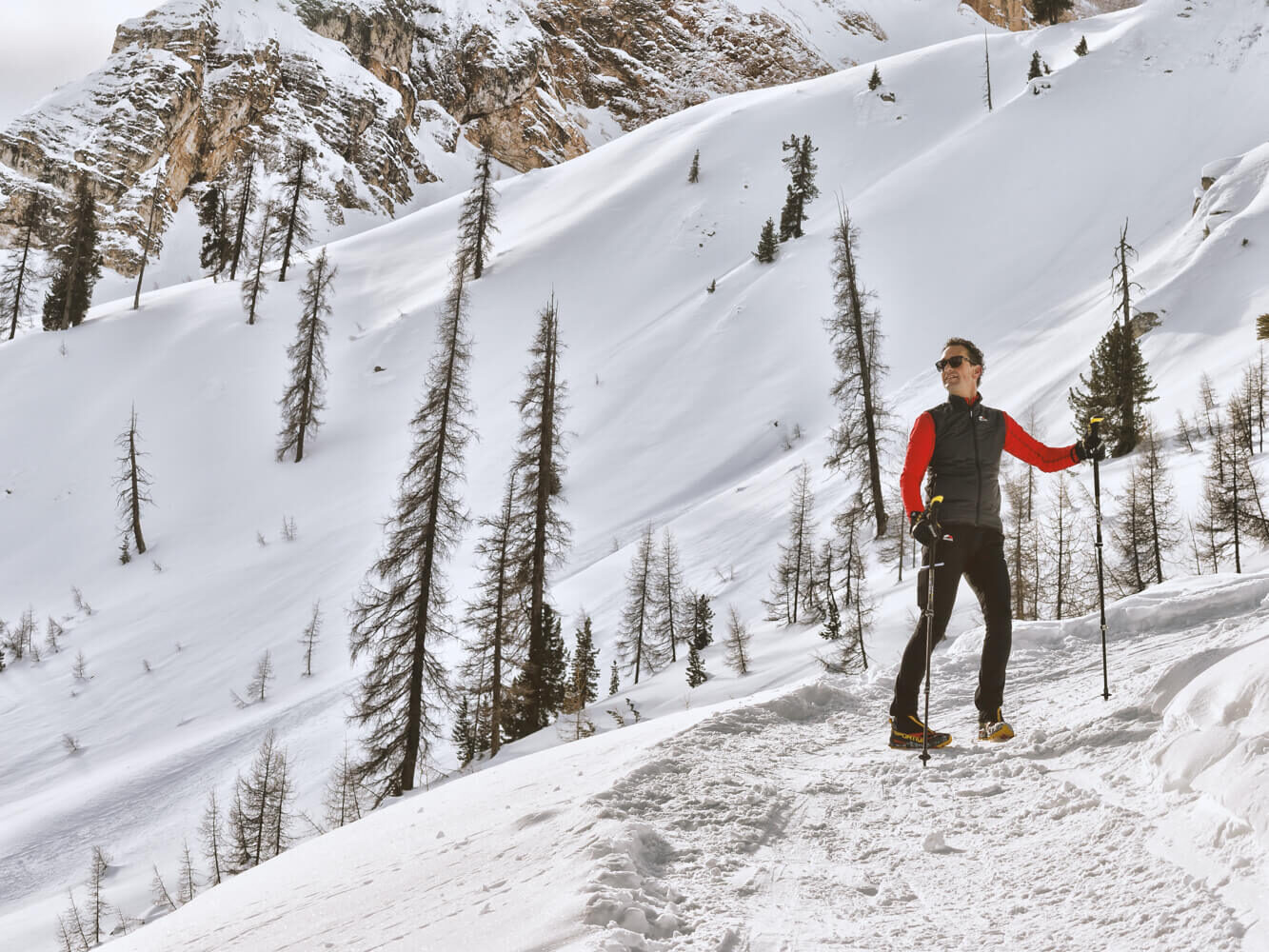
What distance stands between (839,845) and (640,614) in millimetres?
22026

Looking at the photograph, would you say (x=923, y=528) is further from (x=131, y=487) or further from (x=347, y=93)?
(x=347, y=93)

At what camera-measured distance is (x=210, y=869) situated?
64.2 feet

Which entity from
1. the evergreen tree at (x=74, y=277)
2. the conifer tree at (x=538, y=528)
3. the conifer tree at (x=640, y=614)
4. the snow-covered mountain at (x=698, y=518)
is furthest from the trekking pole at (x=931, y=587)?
the evergreen tree at (x=74, y=277)

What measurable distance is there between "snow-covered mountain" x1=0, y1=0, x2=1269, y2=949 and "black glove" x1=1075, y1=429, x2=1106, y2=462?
4.63ft

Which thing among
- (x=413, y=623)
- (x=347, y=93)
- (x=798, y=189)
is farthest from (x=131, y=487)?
(x=347, y=93)

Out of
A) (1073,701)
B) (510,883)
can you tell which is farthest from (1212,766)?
(510,883)

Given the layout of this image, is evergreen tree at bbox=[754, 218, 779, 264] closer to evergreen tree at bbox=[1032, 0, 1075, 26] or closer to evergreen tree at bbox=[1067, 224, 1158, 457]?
evergreen tree at bbox=[1067, 224, 1158, 457]

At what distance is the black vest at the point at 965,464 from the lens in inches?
190

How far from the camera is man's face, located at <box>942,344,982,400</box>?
16.2ft

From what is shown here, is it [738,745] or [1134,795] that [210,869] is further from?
[1134,795]

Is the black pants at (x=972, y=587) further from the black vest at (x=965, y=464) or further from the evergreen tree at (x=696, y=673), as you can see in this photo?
the evergreen tree at (x=696, y=673)

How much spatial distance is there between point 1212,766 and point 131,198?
112 m

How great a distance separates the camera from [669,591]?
2591cm

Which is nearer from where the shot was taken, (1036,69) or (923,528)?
(923,528)
